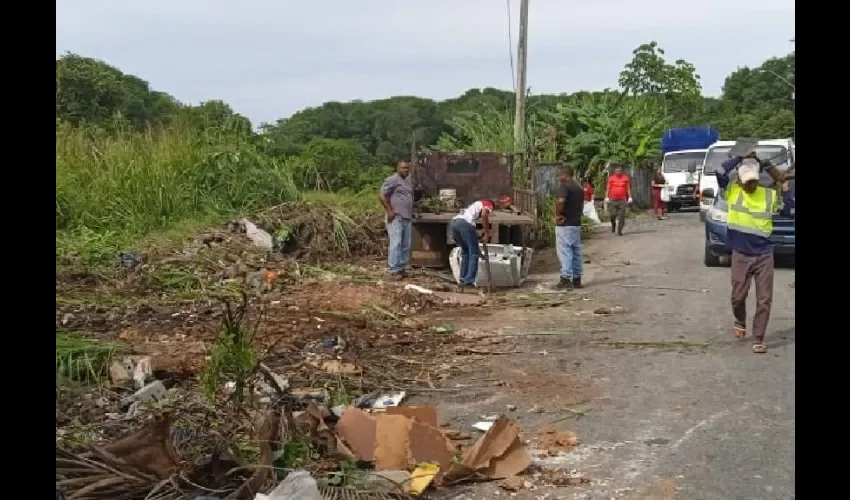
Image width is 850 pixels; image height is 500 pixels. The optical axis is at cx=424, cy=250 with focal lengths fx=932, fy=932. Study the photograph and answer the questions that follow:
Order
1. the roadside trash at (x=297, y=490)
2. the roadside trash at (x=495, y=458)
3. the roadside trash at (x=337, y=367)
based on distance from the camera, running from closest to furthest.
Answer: the roadside trash at (x=297, y=490) < the roadside trash at (x=495, y=458) < the roadside trash at (x=337, y=367)

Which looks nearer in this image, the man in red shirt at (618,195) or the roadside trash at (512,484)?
the roadside trash at (512,484)

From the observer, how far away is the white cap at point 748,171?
29.0 feet

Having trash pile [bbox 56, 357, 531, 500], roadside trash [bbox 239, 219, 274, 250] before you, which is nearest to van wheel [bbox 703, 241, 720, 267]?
roadside trash [bbox 239, 219, 274, 250]

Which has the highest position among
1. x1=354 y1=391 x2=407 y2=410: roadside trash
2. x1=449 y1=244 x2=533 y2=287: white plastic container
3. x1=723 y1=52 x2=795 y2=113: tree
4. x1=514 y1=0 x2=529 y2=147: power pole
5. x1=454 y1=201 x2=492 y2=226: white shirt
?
x1=723 y1=52 x2=795 y2=113: tree

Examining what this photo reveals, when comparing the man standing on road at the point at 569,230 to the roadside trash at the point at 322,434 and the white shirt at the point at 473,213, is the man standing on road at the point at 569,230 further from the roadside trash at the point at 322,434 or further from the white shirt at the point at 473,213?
the roadside trash at the point at 322,434

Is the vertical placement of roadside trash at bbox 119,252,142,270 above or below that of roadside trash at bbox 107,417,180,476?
→ above

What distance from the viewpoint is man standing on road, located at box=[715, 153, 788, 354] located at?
875cm

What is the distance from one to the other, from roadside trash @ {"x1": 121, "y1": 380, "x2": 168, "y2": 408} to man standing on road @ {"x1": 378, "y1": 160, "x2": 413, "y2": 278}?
6723 mm

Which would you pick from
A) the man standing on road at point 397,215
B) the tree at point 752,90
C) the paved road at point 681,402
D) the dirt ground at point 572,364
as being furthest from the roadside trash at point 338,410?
the tree at point 752,90

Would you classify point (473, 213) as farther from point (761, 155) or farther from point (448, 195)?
point (761, 155)

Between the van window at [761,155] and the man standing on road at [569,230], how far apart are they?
2.04 meters

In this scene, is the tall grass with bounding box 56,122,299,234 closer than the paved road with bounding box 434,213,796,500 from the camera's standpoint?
No

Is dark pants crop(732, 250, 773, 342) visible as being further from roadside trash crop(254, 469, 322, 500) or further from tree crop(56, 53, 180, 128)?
tree crop(56, 53, 180, 128)
